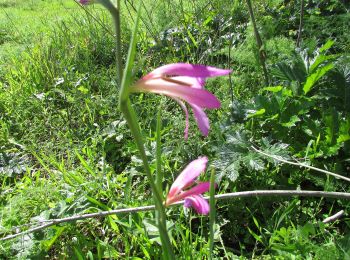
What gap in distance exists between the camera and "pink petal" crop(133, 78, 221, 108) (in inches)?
23.6

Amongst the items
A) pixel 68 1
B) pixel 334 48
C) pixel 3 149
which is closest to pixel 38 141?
pixel 3 149

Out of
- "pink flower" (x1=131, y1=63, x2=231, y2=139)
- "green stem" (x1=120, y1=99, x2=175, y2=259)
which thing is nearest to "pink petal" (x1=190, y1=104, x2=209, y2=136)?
"pink flower" (x1=131, y1=63, x2=231, y2=139)

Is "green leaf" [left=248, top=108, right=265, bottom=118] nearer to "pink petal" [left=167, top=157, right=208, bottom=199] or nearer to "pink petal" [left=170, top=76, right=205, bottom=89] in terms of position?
"pink petal" [left=167, top=157, right=208, bottom=199]

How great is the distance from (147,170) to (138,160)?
1077mm

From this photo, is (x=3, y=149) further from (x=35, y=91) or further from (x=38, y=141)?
(x=35, y=91)

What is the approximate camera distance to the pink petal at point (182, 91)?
0.60 metres

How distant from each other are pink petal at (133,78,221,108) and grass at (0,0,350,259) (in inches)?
10.7

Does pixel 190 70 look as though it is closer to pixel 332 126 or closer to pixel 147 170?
pixel 147 170

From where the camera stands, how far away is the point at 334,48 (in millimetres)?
2400

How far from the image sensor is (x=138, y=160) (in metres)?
1.73

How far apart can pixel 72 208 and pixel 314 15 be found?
7.26ft

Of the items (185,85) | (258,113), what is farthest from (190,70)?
(258,113)

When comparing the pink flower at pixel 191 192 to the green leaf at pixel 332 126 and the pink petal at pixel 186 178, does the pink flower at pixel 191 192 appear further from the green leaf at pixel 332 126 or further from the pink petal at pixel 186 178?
the green leaf at pixel 332 126

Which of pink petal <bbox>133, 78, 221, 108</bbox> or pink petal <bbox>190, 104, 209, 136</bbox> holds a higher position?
pink petal <bbox>133, 78, 221, 108</bbox>
